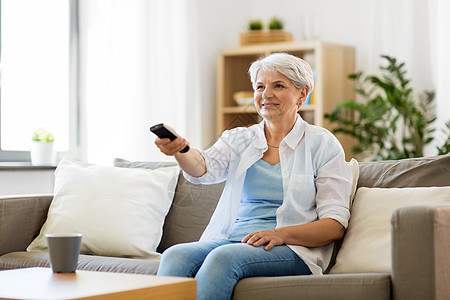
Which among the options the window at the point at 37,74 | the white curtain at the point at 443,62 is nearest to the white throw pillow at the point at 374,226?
the white curtain at the point at 443,62

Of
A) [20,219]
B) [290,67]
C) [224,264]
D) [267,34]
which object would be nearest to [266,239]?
[224,264]

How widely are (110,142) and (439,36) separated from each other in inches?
78.5

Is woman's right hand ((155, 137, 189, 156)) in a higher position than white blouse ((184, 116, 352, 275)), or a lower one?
higher

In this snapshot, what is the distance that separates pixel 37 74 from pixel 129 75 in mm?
529

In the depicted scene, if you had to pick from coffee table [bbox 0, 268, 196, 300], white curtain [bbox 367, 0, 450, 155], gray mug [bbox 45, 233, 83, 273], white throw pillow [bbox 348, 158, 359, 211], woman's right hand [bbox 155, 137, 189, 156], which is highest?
white curtain [bbox 367, 0, 450, 155]

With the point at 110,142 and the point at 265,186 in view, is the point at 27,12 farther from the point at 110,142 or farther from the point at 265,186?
the point at 265,186

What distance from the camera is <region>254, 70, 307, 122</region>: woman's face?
2.20 meters

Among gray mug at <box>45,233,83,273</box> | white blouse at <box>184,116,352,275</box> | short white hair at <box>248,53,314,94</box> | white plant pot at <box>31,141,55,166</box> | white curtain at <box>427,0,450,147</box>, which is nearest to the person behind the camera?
gray mug at <box>45,233,83,273</box>

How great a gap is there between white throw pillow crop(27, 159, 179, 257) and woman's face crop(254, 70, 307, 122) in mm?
646

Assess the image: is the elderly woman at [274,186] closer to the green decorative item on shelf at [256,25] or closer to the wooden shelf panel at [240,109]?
the wooden shelf panel at [240,109]

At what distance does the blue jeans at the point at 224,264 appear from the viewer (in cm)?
184

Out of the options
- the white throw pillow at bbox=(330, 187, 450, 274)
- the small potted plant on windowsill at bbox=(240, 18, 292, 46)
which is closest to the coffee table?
the white throw pillow at bbox=(330, 187, 450, 274)

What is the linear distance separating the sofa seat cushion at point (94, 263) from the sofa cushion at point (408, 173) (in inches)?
30.1

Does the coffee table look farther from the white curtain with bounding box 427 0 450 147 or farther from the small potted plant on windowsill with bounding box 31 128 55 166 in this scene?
the white curtain with bounding box 427 0 450 147
